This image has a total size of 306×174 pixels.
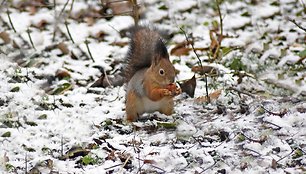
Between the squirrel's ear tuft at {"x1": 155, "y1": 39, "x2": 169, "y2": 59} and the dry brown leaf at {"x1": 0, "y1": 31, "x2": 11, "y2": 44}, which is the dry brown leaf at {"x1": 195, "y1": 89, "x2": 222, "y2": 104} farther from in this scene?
the dry brown leaf at {"x1": 0, "y1": 31, "x2": 11, "y2": 44}

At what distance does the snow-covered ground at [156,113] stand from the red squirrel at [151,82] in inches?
3.1

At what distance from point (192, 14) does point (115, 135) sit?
2843 mm

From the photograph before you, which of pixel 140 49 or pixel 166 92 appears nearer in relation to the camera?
pixel 166 92

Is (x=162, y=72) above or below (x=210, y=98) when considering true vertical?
above

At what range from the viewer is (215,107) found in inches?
160

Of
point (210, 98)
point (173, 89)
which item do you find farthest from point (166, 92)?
point (210, 98)

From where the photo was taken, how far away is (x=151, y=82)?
12.5 feet

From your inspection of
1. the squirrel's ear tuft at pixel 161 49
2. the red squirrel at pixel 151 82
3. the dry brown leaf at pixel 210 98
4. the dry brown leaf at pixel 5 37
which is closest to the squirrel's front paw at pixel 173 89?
the red squirrel at pixel 151 82

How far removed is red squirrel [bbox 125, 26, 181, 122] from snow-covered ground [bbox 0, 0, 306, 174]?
0.26ft

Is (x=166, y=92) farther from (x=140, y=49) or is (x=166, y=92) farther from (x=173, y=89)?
(x=140, y=49)

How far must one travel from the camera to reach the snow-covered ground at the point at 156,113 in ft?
10.7

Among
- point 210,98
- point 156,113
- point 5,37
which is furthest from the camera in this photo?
point 5,37

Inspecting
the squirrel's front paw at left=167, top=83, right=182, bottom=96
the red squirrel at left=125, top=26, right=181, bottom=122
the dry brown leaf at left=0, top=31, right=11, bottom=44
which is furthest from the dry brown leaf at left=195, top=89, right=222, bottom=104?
the dry brown leaf at left=0, top=31, right=11, bottom=44

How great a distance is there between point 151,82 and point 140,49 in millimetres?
293
